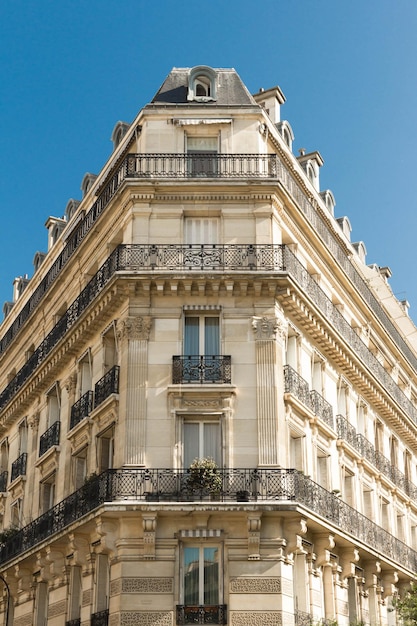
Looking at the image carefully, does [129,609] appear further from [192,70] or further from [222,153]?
[192,70]

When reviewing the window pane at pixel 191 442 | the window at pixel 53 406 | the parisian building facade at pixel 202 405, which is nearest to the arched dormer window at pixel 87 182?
the parisian building facade at pixel 202 405

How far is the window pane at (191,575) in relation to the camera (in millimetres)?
20922

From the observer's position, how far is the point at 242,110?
25906mm

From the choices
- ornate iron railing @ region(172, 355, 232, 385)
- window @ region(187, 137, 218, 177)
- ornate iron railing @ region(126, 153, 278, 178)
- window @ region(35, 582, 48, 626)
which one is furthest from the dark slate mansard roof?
window @ region(35, 582, 48, 626)

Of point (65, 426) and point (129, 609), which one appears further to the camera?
point (65, 426)

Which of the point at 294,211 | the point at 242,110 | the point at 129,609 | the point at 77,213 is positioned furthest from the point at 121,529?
the point at 77,213

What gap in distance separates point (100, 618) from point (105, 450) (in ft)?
13.9

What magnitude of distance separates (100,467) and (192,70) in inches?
447

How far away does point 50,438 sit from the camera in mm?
28375

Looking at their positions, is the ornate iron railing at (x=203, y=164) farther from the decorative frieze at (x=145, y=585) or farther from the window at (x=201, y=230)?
the decorative frieze at (x=145, y=585)

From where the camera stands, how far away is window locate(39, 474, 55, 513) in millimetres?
27983

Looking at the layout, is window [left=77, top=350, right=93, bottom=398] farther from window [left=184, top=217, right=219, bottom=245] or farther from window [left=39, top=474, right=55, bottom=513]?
window [left=184, top=217, right=219, bottom=245]

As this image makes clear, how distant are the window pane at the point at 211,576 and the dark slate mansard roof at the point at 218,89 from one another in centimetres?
1206

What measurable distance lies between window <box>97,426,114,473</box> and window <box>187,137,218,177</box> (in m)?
7.05
